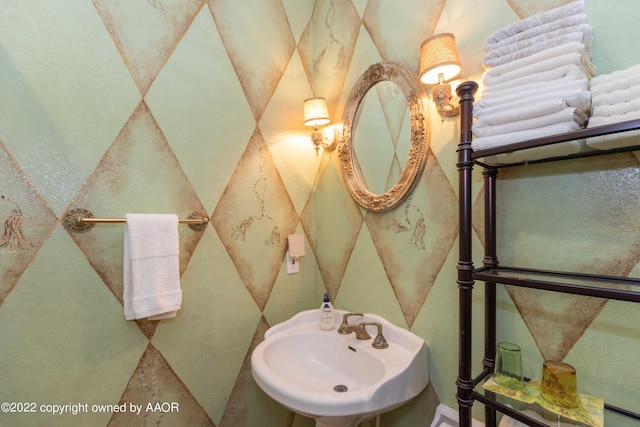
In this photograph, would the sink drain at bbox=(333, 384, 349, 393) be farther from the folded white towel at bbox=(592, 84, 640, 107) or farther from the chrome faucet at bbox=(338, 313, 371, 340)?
the folded white towel at bbox=(592, 84, 640, 107)

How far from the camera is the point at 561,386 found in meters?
0.68

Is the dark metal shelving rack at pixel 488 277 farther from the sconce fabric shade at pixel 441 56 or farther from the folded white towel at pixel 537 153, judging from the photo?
the sconce fabric shade at pixel 441 56

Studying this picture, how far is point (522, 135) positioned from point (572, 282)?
1.29ft

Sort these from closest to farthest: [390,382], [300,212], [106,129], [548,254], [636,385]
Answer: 1. [636,385]
2. [548,254]
3. [390,382]
4. [106,129]
5. [300,212]

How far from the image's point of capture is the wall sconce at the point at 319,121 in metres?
1.43

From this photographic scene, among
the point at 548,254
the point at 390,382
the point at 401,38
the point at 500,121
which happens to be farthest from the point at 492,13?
the point at 390,382

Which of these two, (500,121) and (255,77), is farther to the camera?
(255,77)

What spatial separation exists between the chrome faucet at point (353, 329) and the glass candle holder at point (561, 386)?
639mm

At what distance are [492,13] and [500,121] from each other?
1.57 feet

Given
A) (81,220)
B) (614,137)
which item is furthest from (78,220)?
(614,137)

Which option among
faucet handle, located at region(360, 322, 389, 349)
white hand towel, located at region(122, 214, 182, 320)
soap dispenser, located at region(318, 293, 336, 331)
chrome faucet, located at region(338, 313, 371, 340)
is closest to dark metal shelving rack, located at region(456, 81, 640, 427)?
faucet handle, located at region(360, 322, 389, 349)

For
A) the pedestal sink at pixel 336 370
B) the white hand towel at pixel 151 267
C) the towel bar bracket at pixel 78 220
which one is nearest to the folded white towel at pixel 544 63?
the pedestal sink at pixel 336 370

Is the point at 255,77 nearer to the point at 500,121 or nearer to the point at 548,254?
the point at 500,121

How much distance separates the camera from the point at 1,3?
0.87 metres
